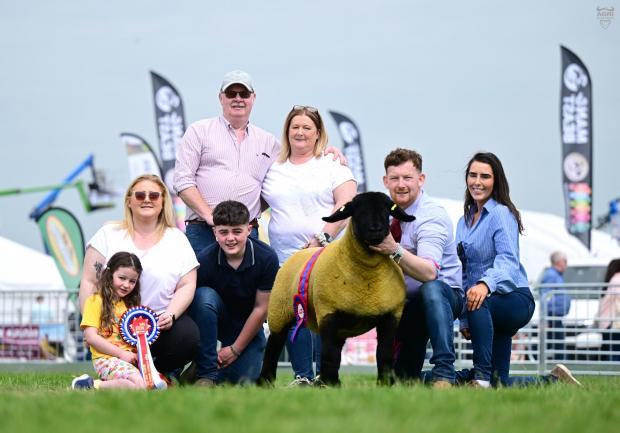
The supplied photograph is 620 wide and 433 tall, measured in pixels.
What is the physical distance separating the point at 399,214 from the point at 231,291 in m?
1.76

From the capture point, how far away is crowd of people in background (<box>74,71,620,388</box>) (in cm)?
774

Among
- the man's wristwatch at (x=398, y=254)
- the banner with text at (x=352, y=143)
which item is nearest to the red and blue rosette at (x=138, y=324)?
the man's wristwatch at (x=398, y=254)

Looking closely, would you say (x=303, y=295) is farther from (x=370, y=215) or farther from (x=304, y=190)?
(x=304, y=190)

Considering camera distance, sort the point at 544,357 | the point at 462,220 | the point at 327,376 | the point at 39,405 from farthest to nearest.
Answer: the point at 544,357 → the point at 462,220 → the point at 327,376 → the point at 39,405

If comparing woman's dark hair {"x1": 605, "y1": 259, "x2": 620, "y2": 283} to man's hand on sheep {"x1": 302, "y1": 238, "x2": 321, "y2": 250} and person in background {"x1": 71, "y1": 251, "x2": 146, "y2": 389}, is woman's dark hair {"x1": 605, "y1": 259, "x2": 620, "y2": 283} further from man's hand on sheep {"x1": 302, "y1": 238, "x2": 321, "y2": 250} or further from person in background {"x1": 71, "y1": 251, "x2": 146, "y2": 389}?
person in background {"x1": 71, "y1": 251, "x2": 146, "y2": 389}

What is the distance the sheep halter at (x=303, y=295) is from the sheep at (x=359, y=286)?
0.22 ft

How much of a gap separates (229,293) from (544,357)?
7508 millimetres

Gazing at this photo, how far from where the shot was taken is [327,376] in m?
7.13

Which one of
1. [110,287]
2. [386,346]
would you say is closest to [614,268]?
Answer: [386,346]

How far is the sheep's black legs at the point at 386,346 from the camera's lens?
7199 millimetres

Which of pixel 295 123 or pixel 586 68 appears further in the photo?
pixel 586 68

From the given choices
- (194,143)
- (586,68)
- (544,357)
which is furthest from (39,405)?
(586,68)

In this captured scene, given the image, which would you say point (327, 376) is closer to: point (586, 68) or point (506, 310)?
point (506, 310)

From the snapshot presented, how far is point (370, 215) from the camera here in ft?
22.8
